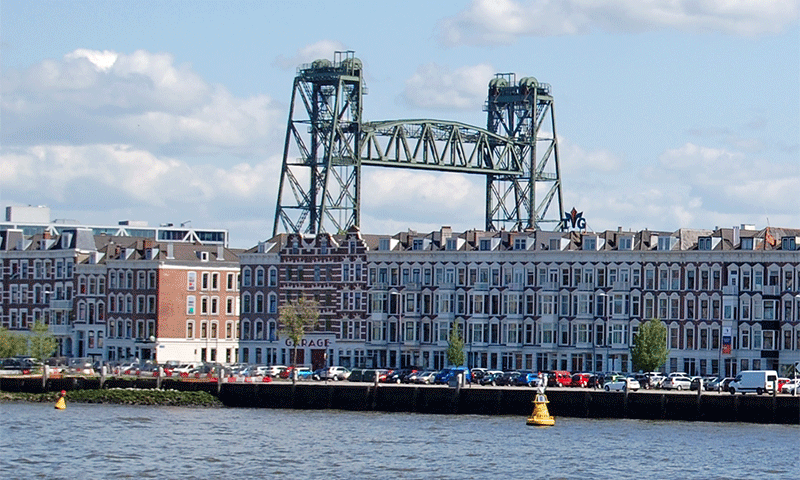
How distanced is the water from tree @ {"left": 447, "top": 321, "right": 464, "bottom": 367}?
30.1 meters

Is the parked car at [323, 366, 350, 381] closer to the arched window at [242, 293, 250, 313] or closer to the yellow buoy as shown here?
the arched window at [242, 293, 250, 313]

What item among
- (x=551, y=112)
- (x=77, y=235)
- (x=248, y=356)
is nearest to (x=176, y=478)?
(x=248, y=356)

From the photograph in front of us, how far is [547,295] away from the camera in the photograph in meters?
135

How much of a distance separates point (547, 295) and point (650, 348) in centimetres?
1098

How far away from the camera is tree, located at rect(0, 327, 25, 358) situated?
152250 mm

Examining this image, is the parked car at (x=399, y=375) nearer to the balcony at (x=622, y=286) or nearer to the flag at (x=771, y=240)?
the balcony at (x=622, y=286)

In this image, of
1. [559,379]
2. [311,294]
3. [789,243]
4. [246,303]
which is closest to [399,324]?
[311,294]

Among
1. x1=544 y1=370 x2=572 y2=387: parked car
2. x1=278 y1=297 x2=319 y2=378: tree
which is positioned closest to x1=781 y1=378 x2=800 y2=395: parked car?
x1=544 y1=370 x2=572 y2=387: parked car

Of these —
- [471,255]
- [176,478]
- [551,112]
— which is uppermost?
[551,112]

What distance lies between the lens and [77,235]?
16412 centimetres

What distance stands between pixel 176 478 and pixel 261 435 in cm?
1891

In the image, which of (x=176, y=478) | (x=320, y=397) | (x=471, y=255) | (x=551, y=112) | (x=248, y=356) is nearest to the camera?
(x=176, y=478)

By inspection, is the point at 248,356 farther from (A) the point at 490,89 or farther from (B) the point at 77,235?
(A) the point at 490,89

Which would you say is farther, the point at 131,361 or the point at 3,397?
the point at 131,361
